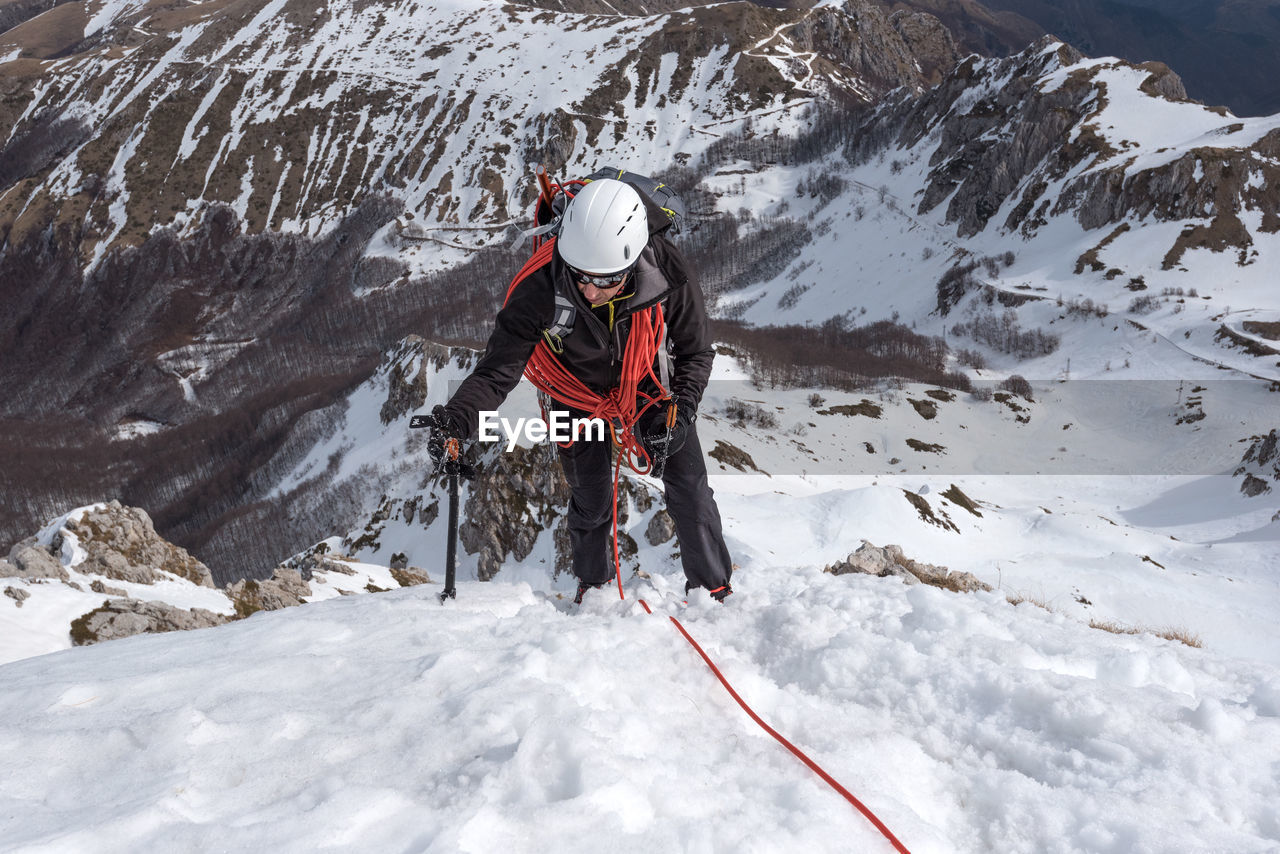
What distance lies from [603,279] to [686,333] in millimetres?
1062

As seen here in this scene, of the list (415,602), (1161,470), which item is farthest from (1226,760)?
(1161,470)

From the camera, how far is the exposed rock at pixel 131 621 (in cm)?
1534

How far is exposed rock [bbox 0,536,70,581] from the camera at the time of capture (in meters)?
17.7

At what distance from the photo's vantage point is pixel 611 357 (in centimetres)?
A: 630

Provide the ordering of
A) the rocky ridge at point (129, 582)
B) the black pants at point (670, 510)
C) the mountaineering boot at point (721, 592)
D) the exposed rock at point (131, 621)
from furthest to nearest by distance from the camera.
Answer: the rocky ridge at point (129, 582) → the exposed rock at point (131, 621) → the black pants at point (670, 510) → the mountaineering boot at point (721, 592)

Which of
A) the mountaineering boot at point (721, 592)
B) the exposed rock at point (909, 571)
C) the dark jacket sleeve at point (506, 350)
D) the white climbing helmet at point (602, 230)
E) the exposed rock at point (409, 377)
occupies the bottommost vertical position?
the exposed rock at point (409, 377)

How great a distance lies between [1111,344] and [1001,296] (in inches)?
671

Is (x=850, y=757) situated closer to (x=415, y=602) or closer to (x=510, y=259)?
(x=415, y=602)

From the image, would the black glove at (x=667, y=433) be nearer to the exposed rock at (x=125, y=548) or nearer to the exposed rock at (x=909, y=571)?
the exposed rock at (x=909, y=571)

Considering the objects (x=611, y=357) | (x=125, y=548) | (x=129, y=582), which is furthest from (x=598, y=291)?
(x=125, y=548)

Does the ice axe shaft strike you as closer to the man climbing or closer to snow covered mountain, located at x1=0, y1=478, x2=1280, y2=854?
the man climbing

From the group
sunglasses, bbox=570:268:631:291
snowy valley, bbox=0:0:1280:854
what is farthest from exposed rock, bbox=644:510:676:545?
sunglasses, bbox=570:268:631:291

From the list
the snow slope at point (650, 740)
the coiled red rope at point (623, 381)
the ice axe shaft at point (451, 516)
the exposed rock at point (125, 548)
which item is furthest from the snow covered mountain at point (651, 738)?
the exposed rock at point (125, 548)

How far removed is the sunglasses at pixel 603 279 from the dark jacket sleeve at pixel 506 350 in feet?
1.13
